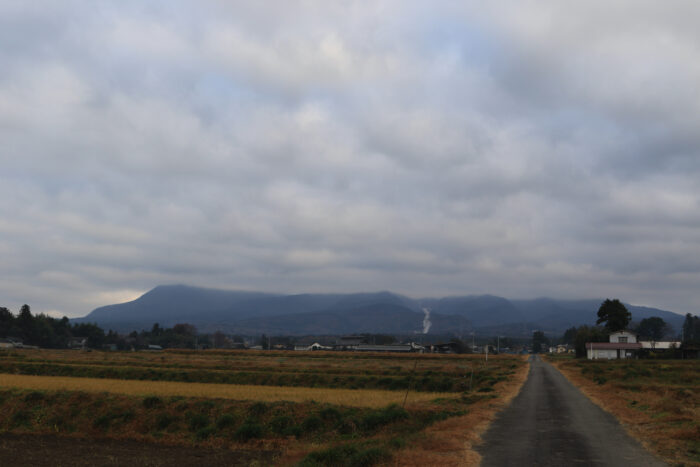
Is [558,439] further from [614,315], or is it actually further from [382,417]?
[614,315]

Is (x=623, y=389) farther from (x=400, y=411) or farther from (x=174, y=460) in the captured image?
(x=174, y=460)

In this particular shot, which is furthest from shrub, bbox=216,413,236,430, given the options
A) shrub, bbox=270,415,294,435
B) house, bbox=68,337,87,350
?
house, bbox=68,337,87,350

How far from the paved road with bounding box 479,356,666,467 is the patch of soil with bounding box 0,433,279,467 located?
888 cm

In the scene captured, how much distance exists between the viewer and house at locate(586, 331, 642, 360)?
374ft

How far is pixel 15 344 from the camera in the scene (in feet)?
512

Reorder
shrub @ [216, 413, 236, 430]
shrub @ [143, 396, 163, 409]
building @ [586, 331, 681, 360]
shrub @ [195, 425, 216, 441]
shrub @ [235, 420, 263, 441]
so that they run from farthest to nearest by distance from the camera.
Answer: building @ [586, 331, 681, 360] < shrub @ [143, 396, 163, 409] < shrub @ [216, 413, 236, 430] < shrub @ [195, 425, 216, 441] < shrub @ [235, 420, 263, 441]

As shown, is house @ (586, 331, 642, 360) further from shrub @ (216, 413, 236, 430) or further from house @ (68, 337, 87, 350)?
house @ (68, 337, 87, 350)

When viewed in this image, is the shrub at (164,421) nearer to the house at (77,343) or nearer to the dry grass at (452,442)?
the dry grass at (452,442)

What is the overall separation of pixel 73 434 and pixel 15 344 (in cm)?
14933

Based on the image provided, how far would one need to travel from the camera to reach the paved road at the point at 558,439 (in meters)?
17.4

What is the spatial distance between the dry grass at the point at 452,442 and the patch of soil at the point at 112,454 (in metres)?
6.29

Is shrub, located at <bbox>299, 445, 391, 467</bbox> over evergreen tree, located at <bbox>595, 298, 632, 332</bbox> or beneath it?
beneath

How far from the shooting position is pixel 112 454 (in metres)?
24.1

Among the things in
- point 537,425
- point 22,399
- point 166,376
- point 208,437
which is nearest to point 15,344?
point 166,376
